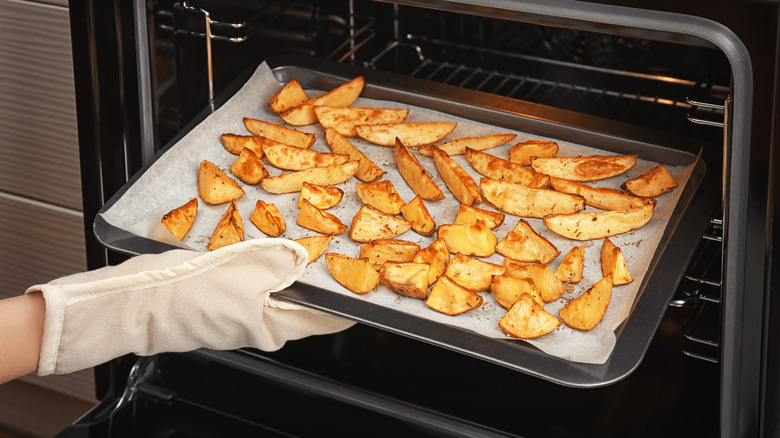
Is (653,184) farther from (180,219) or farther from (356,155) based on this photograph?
(180,219)

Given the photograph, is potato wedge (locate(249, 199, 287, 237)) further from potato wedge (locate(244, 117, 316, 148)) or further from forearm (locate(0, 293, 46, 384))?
forearm (locate(0, 293, 46, 384))

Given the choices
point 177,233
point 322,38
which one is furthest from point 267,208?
point 322,38

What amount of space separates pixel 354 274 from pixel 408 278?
0.30 feet

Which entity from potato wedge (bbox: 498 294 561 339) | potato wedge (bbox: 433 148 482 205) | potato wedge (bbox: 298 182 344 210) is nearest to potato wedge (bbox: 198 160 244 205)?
potato wedge (bbox: 298 182 344 210)

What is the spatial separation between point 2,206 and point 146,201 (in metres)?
0.50

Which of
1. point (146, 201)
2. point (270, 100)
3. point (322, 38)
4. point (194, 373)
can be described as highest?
point (322, 38)

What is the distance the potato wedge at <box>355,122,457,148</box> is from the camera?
1775 millimetres

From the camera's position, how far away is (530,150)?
170 cm

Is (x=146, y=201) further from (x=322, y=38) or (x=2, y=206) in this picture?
(x=322, y=38)

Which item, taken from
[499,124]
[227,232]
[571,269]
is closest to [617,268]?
[571,269]

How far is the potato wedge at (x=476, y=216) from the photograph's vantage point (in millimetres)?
1532

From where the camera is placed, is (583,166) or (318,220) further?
(583,166)

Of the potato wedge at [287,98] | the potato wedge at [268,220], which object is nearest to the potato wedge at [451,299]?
the potato wedge at [268,220]

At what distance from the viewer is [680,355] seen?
1.59 m
